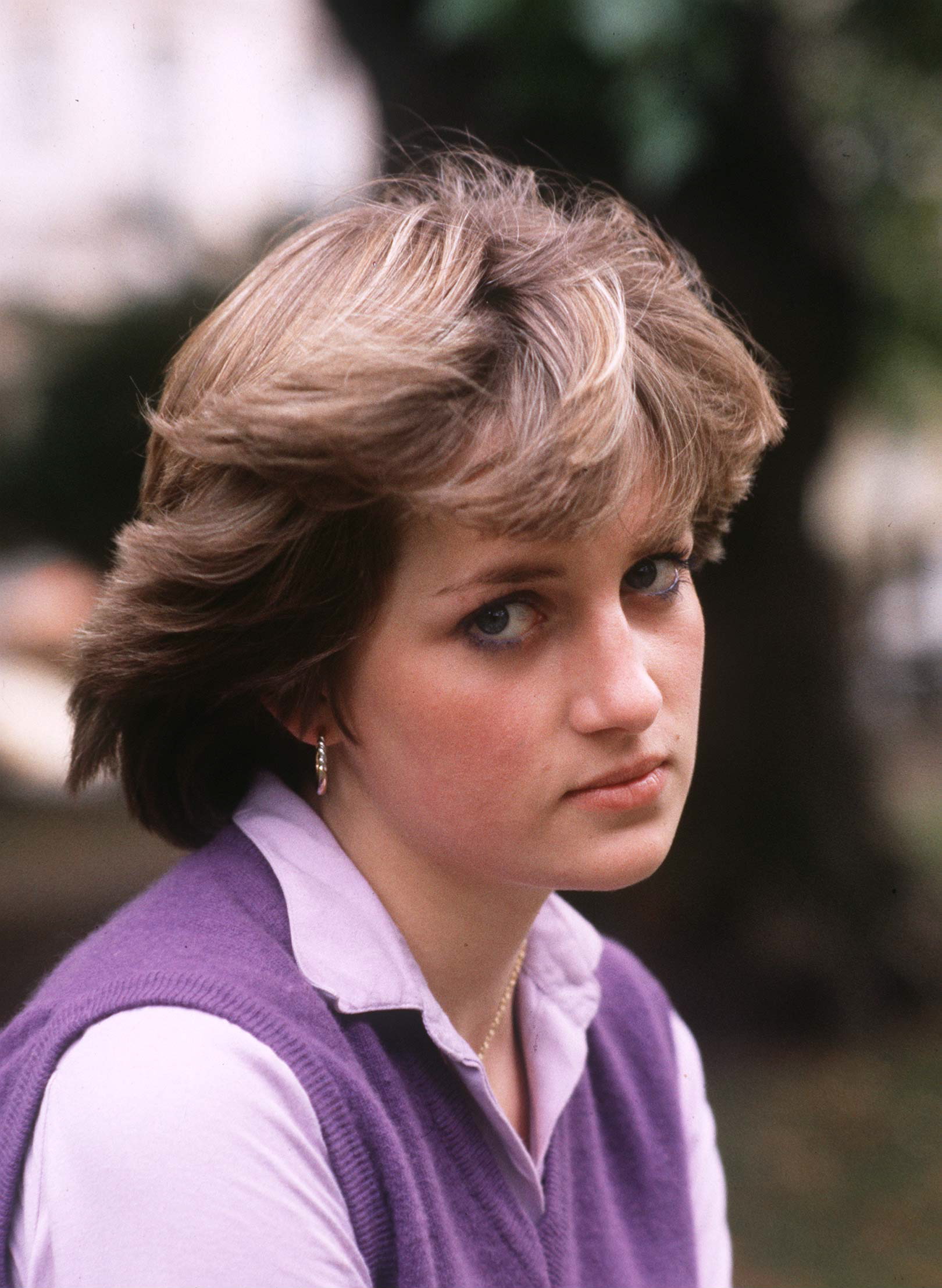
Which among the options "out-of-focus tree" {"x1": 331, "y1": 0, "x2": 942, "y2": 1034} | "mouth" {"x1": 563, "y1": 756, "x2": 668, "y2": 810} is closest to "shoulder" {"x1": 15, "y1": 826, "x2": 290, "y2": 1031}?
"mouth" {"x1": 563, "y1": 756, "x2": 668, "y2": 810}

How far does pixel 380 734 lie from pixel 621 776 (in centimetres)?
27

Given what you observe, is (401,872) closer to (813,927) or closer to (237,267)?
(813,927)

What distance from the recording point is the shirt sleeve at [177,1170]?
1.22 metres

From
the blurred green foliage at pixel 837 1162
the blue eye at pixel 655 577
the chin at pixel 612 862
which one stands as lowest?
the blurred green foliage at pixel 837 1162

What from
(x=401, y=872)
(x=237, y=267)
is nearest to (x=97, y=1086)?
(x=401, y=872)

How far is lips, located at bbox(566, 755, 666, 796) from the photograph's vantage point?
4.71 ft

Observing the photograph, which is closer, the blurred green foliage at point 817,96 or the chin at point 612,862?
the chin at point 612,862

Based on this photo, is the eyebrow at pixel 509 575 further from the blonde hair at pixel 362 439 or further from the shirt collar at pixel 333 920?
the shirt collar at pixel 333 920

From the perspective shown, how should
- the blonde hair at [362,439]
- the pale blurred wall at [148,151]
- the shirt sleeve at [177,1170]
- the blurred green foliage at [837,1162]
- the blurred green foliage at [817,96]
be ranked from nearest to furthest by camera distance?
the shirt sleeve at [177,1170] → the blonde hair at [362,439] → the blurred green foliage at [817,96] → the blurred green foliage at [837,1162] → the pale blurred wall at [148,151]

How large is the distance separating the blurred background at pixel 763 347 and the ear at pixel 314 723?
77.8 inches

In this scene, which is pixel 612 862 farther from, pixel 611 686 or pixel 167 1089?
pixel 167 1089

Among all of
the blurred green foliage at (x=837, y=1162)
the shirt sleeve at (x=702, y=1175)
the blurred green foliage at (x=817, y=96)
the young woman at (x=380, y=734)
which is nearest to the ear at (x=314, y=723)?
the young woman at (x=380, y=734)

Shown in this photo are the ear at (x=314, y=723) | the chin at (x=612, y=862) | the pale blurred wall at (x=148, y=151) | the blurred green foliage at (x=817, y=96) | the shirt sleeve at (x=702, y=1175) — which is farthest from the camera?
the pale blurred wall at (x=148, y=151)

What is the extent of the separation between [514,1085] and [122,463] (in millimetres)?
3394
